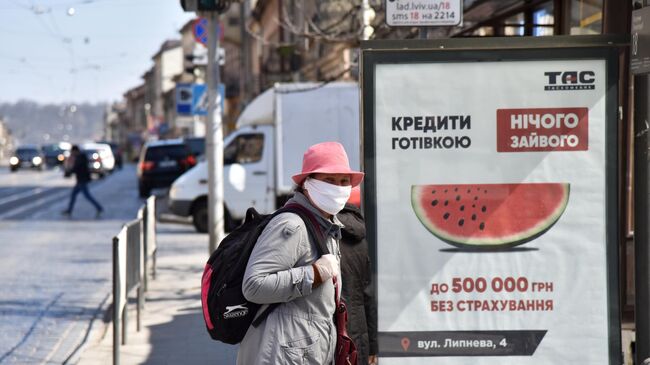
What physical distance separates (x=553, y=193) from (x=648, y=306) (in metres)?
0.66

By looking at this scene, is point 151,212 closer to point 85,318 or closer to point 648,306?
point 85,318

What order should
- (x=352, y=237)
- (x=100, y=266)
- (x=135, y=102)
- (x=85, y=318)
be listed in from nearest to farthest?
(x=352, y=237) → (x=85, y=318) → (x=100, y=266) → (x=135, y=102)

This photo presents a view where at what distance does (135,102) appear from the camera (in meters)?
170

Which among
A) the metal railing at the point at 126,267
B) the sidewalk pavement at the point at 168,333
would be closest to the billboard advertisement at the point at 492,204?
the metal railing at the point at 126,267

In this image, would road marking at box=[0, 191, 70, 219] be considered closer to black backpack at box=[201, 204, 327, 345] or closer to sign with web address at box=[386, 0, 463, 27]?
sign with web address at box=[386, 0, 463, 27]

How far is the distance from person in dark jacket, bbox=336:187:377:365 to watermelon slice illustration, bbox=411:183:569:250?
1.22 feet

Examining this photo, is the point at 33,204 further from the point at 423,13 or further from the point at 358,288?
the point at 358,288

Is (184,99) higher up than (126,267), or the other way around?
(184,99)

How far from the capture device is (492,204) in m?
5.60

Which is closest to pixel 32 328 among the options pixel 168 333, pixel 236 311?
pixel 168 333

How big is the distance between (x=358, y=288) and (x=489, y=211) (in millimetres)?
766

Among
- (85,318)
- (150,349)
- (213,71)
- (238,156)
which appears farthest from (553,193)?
(238,156)

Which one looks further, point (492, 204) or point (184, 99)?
point (184, 99)

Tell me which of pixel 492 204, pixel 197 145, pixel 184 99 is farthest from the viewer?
pixel 197 145
